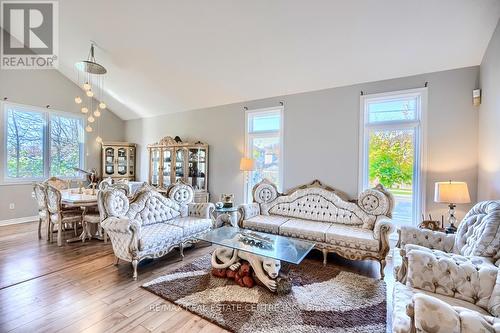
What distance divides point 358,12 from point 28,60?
706 centimetres

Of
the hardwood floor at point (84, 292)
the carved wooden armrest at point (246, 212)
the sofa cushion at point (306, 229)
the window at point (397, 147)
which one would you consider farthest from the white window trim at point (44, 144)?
the window at point (397, 147)

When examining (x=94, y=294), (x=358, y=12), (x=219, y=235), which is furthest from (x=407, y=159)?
(x=94, y=294)

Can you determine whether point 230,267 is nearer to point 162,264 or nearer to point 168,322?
point 168,322

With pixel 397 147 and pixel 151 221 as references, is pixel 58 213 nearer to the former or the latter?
pixel 151 221

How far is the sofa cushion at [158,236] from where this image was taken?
294cm

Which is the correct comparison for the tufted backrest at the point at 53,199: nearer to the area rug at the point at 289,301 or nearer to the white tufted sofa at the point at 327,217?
the area rug at the point at 289,301

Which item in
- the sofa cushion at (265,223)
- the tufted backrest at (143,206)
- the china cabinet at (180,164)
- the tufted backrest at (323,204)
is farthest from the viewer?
the china cabinet at (180,164)

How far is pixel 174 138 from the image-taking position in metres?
6.09

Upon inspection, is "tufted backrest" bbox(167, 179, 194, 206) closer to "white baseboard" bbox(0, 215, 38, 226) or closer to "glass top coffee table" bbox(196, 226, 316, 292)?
"glass top coffee table" bbox(196, 226, 316, 292)

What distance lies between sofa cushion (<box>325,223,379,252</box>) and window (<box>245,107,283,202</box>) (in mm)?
1587

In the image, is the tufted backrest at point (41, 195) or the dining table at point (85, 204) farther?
the tufted backrest at point (41, 195)

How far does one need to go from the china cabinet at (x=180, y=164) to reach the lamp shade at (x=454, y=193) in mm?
4256

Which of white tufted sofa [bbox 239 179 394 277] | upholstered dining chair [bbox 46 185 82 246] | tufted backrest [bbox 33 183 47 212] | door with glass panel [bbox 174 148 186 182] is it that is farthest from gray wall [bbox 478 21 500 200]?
tufted backrest [bbox 33 183 47 212]

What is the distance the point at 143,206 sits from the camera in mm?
3543
